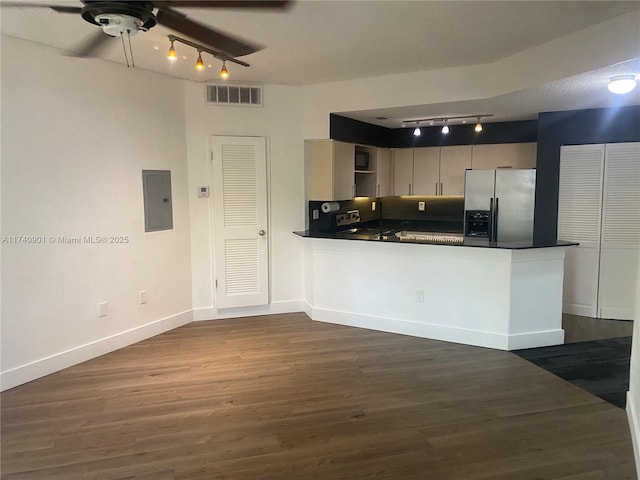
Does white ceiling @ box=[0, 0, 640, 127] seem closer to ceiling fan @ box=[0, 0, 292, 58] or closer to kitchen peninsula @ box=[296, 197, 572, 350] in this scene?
ceiling fan @ box=[0, 0, 292, 58]

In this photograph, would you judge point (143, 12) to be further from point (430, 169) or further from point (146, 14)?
point (430, 169)

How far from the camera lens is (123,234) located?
174 inches

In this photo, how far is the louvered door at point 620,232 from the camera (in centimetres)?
501

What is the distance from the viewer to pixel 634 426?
2.79m

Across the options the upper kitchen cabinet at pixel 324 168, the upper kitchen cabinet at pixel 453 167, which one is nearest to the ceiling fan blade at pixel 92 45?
the upper kitchen cabinet at pixel 324 168

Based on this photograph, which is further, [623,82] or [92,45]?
[92,45]

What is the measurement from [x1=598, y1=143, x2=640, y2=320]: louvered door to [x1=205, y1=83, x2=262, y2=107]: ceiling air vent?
3.94 m

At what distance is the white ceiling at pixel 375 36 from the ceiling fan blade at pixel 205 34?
0.32 feet

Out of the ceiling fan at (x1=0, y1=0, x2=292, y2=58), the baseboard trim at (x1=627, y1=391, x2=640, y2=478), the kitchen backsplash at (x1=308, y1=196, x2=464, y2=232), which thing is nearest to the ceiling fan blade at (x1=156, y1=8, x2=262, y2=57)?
the ceiling fan at (x1=0, y1=0, x2=292, y2=58)

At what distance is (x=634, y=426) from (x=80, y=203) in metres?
4.43

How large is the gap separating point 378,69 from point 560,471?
3.67 metres

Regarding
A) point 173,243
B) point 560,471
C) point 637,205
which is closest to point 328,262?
point 173,243

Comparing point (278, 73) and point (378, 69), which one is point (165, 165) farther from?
point (378, 69)

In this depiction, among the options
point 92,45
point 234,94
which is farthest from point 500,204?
point 92,45
